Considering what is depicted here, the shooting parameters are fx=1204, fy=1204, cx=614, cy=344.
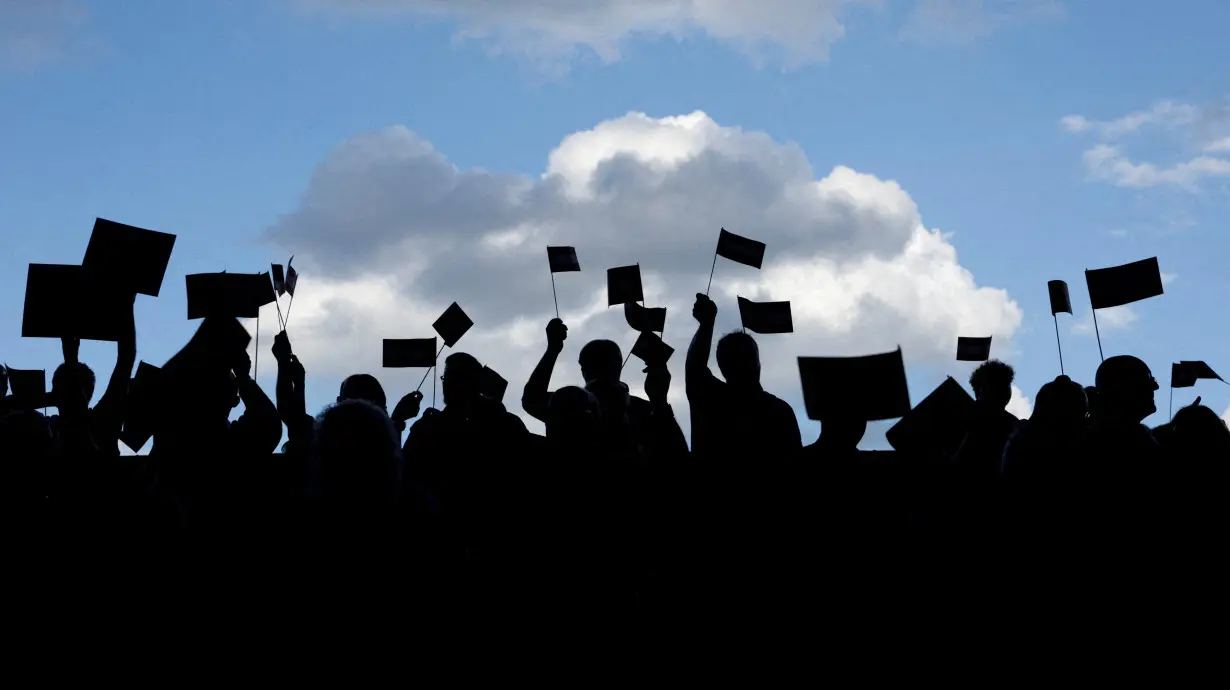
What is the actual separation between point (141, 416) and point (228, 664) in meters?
1.67

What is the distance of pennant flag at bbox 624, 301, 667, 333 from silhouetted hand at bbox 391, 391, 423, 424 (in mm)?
1838

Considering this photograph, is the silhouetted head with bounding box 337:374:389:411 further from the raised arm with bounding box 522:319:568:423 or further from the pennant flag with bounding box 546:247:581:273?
the pennant flag with bounding box 546:247:581:273

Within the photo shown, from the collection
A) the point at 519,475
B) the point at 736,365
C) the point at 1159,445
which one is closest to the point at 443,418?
the point at 519,475

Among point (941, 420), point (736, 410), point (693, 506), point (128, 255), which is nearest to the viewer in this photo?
point (693, 506)

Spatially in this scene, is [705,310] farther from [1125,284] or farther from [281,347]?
[1125,284]

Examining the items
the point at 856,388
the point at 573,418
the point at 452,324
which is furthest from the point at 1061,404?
the point at 452,324

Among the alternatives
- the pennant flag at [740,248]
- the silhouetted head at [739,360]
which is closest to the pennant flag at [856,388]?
the silhouetted head at [739,360]

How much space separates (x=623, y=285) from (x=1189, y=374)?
539 centimetres

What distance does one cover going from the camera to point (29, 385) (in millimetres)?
8680

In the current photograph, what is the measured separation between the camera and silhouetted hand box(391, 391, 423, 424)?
762 centimetres

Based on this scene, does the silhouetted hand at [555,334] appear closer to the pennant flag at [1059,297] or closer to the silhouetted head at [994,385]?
the silhouetted head at [994,385]

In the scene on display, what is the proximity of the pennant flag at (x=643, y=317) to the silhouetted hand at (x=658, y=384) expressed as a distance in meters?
2.71

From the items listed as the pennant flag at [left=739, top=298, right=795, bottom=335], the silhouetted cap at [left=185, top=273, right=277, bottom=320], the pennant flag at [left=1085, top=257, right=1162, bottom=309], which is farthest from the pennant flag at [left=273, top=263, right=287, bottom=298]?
the pennant flag at [left=1085, top=257, right=1162, bottom=309]

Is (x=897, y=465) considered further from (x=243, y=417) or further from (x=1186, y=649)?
(x=243, y=417)
